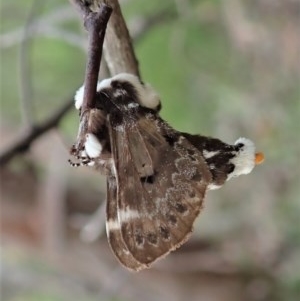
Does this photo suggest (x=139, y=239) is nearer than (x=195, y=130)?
Yes

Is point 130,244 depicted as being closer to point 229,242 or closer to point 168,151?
point 168,151

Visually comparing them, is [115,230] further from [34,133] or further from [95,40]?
[34,133]

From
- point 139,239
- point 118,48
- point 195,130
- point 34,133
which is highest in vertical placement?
point 195,130

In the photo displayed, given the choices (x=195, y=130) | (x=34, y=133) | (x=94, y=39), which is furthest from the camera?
(x=195, y=130)

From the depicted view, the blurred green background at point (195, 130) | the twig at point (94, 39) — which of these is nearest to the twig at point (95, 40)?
the twig at point (94, 39)

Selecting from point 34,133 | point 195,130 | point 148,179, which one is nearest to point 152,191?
point 148,179

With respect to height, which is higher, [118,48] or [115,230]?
[118,48]

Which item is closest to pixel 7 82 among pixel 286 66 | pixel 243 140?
pixel 286 66
